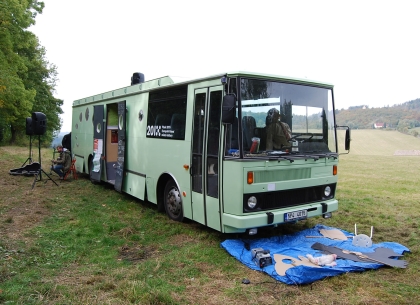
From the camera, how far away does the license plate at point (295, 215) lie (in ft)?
18.6

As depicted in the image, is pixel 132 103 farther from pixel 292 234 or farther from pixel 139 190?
pixel 292 234

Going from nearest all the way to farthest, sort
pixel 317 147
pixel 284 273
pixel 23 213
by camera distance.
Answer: pixel 284 273, pixel 317 147, pixel 23 213

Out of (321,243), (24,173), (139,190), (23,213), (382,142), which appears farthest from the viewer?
(382,142)

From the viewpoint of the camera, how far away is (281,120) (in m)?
5.76

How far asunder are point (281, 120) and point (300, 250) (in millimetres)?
2038

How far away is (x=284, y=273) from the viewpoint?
15.0 ft

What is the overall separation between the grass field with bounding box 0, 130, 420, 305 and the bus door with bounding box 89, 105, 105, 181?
5.71ft

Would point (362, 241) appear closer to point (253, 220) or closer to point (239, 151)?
point (253, 220)

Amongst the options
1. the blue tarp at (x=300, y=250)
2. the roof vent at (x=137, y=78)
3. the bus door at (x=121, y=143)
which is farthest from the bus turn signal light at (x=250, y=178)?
the roof vent at (x=137, y=78)

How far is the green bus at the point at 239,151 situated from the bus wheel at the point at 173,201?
20mm

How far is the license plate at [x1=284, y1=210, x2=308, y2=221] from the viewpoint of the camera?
5.66 meters

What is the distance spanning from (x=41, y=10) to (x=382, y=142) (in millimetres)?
40250

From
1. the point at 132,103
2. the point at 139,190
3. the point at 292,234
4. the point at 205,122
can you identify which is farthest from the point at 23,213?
the point at 292,234

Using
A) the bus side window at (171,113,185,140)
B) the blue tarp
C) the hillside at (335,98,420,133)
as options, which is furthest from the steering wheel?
the hillside at (335,98,420,133)
